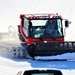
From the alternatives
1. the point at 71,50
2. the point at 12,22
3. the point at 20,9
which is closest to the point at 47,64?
the point at 71,50

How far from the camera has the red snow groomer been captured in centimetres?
1282

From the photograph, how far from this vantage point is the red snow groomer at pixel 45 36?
12.8 meters

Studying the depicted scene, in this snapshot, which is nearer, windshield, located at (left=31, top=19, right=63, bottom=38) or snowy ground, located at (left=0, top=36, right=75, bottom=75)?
snowy ground, located at (left=0, top=36, right=75, bottom=75)

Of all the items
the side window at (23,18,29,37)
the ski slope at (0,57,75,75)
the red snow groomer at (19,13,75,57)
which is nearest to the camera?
the ski slope at (0,57,75,75)

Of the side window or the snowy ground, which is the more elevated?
the side window

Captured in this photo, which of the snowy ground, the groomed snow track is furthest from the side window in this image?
the snowy ground

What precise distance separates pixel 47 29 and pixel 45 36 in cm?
30

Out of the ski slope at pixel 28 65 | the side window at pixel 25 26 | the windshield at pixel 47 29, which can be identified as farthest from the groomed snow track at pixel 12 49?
the windshield at pixel 47 29

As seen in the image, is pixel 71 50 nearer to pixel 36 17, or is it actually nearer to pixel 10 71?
pixel 36 17

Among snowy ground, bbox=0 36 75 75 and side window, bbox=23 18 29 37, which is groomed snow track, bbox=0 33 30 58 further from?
side window, bbox=23 18 29 37

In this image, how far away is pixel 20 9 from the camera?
24.7 meters

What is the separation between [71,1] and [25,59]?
1234 cm

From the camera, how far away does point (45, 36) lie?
13406 millimetres

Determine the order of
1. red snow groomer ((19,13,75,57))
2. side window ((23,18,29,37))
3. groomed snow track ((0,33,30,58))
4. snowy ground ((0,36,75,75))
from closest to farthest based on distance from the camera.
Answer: snowy ground ((0,36,75,75))
red snow groomer ((19,13,75,57))
groomed snow track ((0,33,30,58))
side window ((23,18,29,37))
